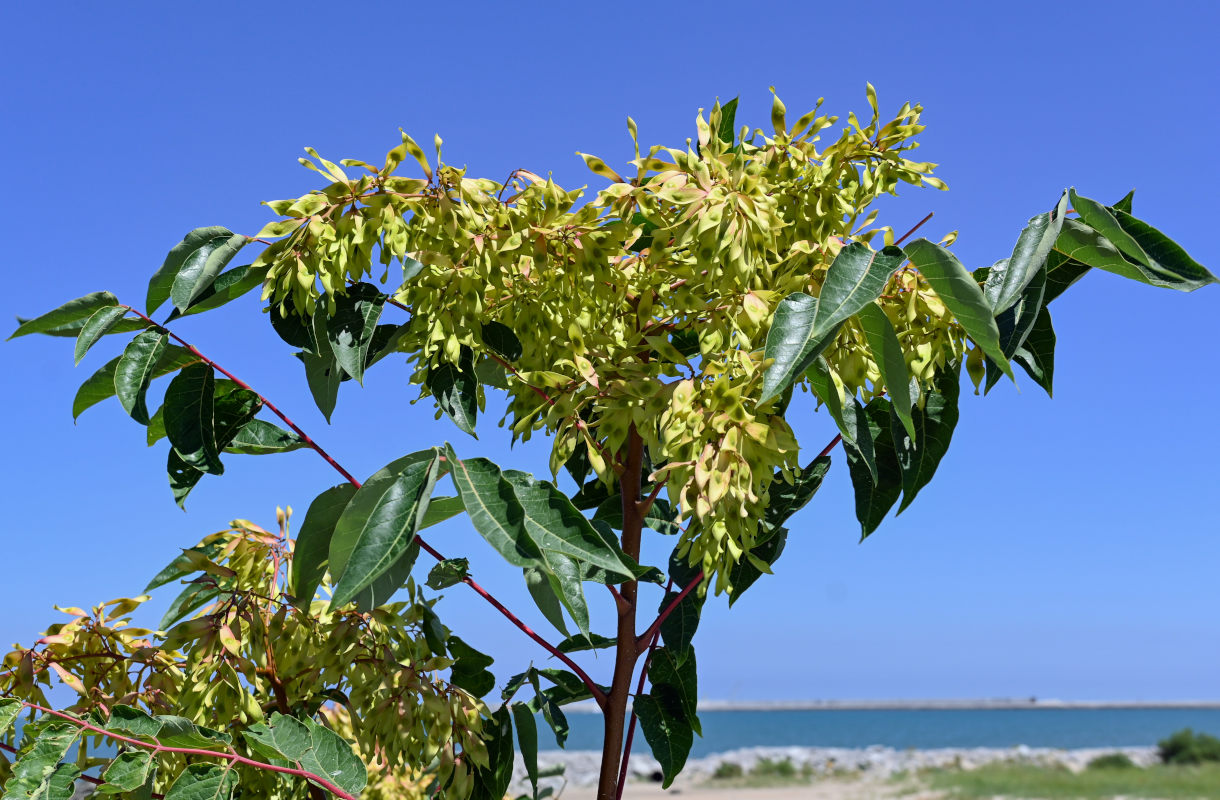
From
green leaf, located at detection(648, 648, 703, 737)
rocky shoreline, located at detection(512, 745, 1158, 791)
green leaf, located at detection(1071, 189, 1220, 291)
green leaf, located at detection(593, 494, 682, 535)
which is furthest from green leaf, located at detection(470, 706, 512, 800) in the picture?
rocky shoreline, located at detection(512, 745, 1158, 791)

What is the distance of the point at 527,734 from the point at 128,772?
2.05ft

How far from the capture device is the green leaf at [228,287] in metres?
1.30

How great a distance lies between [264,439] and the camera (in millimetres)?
1539

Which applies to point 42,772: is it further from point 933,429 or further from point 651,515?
point 933,429

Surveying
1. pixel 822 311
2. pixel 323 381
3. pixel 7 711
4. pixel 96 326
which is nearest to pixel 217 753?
pixel 7 711

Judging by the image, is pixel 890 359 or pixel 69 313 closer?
pixel 890 359

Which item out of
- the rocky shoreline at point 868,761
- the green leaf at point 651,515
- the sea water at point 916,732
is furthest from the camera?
the sea water at point 916,732

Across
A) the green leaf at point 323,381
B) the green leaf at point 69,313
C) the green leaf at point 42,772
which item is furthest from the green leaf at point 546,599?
the green leaf at point 69,313

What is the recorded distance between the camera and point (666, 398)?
1.13 m

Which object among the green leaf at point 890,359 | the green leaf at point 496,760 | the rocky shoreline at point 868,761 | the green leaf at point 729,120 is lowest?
the rocky shoreline at point 868,761

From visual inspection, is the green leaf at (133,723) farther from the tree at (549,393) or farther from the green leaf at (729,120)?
the green leaf at (729,120)

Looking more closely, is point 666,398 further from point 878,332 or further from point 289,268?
point 289,268

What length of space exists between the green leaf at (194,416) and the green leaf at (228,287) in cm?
10

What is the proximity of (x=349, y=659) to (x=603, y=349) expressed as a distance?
65 cm
